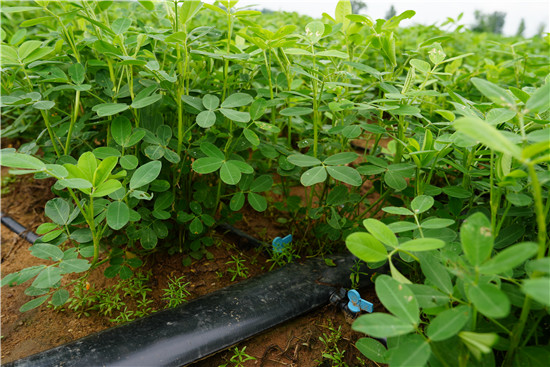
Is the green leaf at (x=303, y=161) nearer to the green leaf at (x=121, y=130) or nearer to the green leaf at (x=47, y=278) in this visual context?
the green leaf at (x=121, y=130)

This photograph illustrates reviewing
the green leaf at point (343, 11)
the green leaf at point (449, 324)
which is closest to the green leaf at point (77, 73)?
the green leaf at point (343, 11)

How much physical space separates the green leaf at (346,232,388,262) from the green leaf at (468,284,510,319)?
0.57 feet

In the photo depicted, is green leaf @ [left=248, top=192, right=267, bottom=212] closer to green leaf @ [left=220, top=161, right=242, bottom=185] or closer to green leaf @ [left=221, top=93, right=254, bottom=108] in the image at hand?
green leaf @ [left=220, top=161, right=242, bottom=185]

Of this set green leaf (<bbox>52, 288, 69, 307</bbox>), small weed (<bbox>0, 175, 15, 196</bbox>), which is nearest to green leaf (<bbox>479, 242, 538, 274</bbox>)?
green leaf (<bbox>52, 288, 69, 307</bbox>)

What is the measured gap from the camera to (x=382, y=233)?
0.78 metres

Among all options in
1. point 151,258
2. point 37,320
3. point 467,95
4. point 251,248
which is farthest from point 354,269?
point 37,320

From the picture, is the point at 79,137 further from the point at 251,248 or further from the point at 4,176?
the point at 4,176

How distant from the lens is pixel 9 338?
1280 mm

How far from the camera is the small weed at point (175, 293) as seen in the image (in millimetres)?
1347

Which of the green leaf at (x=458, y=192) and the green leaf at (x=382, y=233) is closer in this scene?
the green leaf at (x=382, y=233)

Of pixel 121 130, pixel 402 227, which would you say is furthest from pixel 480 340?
pixel 121 130

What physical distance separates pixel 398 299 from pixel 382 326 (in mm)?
79

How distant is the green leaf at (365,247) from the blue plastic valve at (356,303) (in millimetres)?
479

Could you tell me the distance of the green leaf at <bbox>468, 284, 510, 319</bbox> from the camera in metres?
0.59
